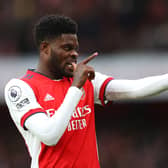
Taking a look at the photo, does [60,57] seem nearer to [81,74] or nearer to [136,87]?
[81,74]

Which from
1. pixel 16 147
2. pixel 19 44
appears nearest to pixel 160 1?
pixel 19 44

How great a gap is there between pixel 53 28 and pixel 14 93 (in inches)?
21.8

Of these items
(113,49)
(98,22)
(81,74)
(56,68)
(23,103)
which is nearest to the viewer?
(81,74)

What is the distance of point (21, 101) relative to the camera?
4195mm

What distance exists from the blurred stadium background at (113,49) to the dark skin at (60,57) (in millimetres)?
5376

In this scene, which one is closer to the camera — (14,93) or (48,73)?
(14,93)

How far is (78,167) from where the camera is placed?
14.0ft

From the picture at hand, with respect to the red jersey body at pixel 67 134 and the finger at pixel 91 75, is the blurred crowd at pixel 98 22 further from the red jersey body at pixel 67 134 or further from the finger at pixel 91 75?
the finger at pixel 91 75

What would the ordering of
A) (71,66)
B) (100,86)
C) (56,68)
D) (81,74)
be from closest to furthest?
(81,74) → (71,66) → (56,68) → (100,86)

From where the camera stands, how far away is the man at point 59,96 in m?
4.08

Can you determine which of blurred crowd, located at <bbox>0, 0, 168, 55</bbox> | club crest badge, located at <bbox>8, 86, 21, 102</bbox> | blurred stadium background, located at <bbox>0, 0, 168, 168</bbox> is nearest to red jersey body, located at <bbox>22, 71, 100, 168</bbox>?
club crest badge, located at <bbox>8, 86, 21, 102</bbox>

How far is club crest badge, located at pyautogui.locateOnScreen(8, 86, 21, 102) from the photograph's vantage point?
4215mm

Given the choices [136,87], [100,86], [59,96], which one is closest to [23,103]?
[59,96]

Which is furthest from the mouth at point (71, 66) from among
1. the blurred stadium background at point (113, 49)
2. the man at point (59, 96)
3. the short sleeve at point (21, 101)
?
the blurred stadium background at point (113, 49)
